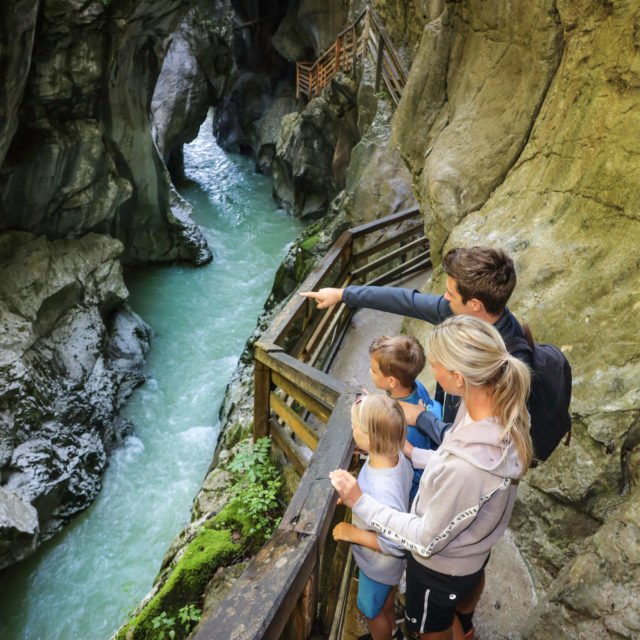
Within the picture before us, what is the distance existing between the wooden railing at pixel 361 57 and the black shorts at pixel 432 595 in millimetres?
10736

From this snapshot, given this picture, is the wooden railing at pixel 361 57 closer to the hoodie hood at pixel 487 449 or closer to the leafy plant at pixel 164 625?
the leafy plant at pixel 164 625

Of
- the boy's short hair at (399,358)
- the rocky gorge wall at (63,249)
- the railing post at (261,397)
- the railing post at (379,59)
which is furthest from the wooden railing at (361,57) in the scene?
the boy's short hair at (399,358)

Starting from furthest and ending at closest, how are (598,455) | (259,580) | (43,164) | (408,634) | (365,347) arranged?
(43,164) < (365,347) < (598,455) < (408,634) < (259,580)

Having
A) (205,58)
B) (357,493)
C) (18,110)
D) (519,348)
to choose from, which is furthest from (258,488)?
(205,58)

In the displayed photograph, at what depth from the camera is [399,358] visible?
2746 millimetres

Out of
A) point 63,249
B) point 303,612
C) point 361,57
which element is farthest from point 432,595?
point 361,57

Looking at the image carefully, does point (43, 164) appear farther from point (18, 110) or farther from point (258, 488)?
point (258, 488)

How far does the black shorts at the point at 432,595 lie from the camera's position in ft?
6.81

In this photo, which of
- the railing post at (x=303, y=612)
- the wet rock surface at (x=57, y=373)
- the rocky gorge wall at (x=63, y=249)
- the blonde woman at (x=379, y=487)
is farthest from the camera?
the rocky gorge wall at (x=63, y=249)

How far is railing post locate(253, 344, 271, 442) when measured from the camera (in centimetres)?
452

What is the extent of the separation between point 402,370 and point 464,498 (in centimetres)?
104

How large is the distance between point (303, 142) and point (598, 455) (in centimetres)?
1835

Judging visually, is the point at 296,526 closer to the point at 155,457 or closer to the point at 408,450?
the point at 408,450

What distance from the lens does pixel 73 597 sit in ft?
25.5
